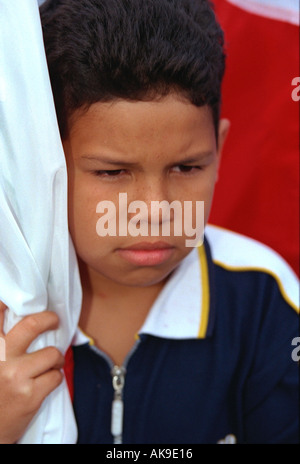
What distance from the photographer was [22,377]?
2.92 feet

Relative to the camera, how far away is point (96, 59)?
0.81m

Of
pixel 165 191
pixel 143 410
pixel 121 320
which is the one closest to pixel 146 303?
pixel 121 320

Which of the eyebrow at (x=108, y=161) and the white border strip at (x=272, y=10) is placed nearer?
the eyebrow at (x=108, y=161)

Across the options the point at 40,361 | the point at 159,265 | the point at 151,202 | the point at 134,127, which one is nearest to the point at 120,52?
the point at 134,127

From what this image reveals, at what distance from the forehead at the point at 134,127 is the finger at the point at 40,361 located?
0.30m

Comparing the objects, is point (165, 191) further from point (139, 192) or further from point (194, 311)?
point (194, 311)

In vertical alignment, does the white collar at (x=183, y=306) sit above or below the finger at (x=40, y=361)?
above

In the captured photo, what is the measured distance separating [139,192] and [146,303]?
322 mm

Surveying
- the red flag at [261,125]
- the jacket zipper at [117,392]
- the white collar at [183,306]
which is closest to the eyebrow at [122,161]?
the white collar at [183,306]

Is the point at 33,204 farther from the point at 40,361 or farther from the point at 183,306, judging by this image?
the point at 183,306

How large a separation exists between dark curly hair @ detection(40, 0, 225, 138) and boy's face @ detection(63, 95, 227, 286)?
0.8 inches

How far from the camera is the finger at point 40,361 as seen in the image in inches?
35.2

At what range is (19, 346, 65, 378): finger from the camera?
2.93ft

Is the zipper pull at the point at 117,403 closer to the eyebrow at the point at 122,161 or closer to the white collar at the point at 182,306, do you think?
the white collar at the point at 182,306
